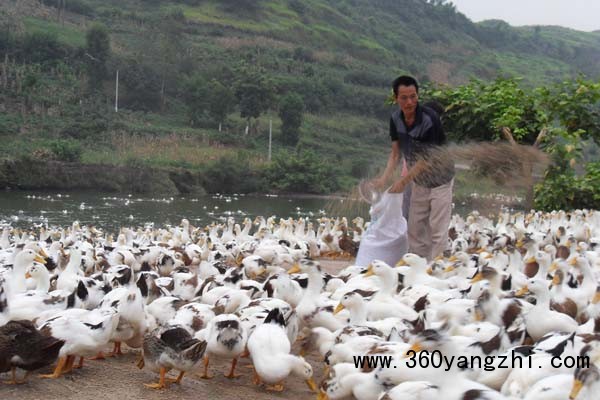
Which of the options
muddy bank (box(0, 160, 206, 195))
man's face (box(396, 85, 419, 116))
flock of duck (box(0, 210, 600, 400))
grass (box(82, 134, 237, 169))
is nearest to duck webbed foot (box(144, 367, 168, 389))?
flock of duck (box(0, 210, 600, 400))

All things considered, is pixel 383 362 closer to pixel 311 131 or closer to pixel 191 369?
pixel 191 369

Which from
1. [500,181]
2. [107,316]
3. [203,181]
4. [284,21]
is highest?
[284,21]

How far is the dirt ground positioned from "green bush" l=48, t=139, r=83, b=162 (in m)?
27.3

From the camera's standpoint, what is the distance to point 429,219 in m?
7.52

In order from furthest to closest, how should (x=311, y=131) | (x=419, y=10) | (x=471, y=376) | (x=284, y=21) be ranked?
(x=419, y=10) → (x=284, y=21) → (x=311, y=131) → (x=471, y=376)

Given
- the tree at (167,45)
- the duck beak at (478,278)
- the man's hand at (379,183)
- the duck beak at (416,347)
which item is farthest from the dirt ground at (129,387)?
the tree at (167,45)

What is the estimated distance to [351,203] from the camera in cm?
859

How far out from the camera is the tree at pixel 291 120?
140 feet

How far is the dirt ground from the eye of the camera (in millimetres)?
4852

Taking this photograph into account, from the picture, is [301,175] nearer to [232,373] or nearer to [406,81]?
[406,81]

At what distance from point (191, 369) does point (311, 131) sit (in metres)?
40.5

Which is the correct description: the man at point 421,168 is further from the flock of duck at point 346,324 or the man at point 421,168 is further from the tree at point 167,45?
the tree at point 167,45

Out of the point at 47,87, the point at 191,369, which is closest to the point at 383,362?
the point at 191,369

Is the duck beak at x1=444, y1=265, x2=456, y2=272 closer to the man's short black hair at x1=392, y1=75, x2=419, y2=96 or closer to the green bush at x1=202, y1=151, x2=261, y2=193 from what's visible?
the man's short black hair at x1=392, y1=75, x2=419, y2=96
